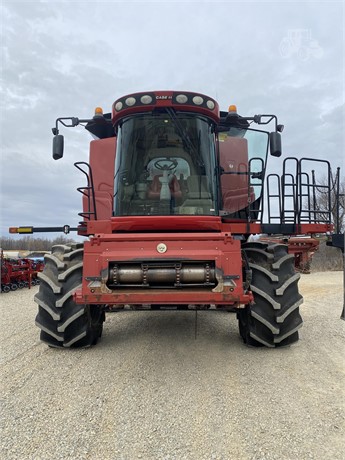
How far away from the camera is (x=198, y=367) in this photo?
428cm

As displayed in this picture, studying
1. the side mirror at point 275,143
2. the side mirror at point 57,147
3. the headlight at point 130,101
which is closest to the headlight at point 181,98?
the headlight at point 130,101

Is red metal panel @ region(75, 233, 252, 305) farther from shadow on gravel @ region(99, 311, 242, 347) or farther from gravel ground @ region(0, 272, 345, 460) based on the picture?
shadow on gravel @ region(99, 311, 242, 347)

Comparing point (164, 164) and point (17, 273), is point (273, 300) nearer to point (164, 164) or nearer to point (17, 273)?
point (164, 164)

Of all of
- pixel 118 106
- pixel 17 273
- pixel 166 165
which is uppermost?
pixel 118 106

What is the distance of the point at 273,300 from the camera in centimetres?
445

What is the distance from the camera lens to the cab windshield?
475cm

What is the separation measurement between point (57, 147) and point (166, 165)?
5.16 ft

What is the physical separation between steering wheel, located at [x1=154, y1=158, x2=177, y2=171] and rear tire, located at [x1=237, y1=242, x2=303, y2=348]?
1.51 meters

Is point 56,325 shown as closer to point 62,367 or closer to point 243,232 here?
point 62,367

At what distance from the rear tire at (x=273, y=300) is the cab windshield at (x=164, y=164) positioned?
2.97 ft

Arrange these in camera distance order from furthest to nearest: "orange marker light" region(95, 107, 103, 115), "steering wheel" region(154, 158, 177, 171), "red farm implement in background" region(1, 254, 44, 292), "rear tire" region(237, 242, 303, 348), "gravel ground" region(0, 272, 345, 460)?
"red farm implement in background" region(1, 254, 44, 292), "orange marker light" region(95, 107, 103, 115), "steering wheel" region(154, 158, 177, 171), "rear tire" region(237, 242, 303, 348), "gravel ground" region(0, 272, 345, 460)

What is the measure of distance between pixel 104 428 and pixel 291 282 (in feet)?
8.99

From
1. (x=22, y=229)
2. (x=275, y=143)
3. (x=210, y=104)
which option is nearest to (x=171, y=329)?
(x=22, y=229)

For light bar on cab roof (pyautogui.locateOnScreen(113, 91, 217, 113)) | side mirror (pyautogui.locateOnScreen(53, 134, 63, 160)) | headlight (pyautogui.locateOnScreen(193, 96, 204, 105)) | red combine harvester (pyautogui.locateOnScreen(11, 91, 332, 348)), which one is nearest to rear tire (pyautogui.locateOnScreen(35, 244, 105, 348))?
red combine harvester (pyautogui.locateOnScreen(11, 91, 332, 348))
